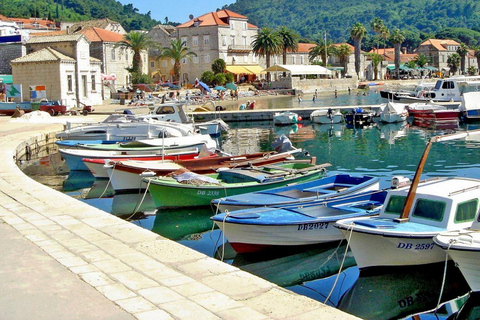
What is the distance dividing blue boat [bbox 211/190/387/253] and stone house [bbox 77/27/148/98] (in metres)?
63.5

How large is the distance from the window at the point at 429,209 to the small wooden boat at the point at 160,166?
29.2 feet

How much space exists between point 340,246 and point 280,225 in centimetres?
203

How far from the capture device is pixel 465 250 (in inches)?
420

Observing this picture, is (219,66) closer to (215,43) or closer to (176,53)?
(215,43)

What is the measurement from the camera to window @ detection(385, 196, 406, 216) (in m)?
12.9

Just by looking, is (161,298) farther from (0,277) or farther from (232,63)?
(232,63)

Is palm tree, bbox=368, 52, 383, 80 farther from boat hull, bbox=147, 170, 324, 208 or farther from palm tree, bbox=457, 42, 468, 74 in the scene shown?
boat hull, bbox=147, 170, 324, 208

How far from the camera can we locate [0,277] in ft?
29.4

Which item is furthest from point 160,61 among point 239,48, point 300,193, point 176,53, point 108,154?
point 300,193

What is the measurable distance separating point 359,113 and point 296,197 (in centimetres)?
3242

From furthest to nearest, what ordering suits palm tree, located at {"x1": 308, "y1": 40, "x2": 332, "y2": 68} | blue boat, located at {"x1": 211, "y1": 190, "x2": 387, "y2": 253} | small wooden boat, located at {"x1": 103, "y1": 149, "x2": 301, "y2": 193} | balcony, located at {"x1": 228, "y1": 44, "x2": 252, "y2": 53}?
1. palm tree, located at {"x1": 308, "y1": 40, "x2": 332, "y2": 68}
2. balcony, located at {"x1": 228, "y1": 44, "x2": 252, "y2": 53}
3. small wooden boat, located at {"x1": 103, "y1": 149, "x2": 301, "y2": 193}
4. blue boat, located at {"x1": 211, "y1": 190, "x2": 387, "y2": 253}

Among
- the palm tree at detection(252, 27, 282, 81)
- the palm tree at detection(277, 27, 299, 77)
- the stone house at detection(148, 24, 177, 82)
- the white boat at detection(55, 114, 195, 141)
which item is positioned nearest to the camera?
the white boat at detection(55, 114, 195, 141)

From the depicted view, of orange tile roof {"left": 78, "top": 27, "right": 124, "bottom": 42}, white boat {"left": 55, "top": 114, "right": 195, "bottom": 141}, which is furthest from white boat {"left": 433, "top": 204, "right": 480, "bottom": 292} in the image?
orange tile roof {"left": 78, "top": 27, "right": 124, "bottom": 42}

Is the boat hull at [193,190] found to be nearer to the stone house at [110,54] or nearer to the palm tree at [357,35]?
the stone house at [110,54]
